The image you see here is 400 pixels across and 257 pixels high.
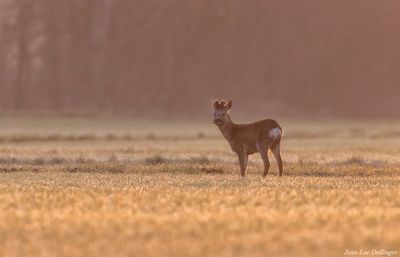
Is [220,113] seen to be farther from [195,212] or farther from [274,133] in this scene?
[195,212]

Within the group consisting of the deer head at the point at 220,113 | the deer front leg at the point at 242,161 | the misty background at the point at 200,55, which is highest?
the misty background at the point at 200,55

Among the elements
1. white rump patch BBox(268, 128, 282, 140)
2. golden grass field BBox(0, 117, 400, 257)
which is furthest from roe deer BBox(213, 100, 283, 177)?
golden grass field BBox(0, 117, 400, 257)

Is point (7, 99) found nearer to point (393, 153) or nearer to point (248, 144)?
point (393, 153)

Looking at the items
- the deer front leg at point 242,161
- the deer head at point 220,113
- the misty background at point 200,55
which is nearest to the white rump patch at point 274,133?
the deer front leg at point 242,161

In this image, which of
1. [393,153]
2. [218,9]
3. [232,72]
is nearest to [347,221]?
[393,153]

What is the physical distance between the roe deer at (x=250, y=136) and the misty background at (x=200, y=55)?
10940 centimetres

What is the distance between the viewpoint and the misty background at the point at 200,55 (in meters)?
144

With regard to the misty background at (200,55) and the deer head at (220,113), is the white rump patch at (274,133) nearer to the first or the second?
the deer head at (220,113)

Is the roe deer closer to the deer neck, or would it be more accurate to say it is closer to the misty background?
the deer neck

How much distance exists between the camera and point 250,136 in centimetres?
2856

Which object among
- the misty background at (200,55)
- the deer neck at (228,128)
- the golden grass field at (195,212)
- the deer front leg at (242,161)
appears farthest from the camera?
the misty background at (200,55)

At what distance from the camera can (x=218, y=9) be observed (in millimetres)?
158375

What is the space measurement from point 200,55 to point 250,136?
123 metres

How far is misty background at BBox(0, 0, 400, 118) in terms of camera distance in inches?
A: 5669
